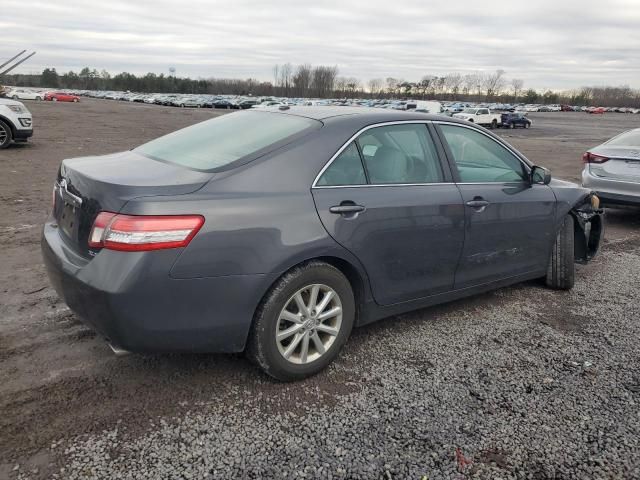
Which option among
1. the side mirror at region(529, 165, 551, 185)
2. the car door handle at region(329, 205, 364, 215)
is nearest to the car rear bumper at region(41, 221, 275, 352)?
the car door handle at region(329, 205, 364, 215)

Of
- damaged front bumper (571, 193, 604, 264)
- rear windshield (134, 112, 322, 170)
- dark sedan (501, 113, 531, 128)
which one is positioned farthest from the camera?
dark sedan (501, 113, 531, 128)

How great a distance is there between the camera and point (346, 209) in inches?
121

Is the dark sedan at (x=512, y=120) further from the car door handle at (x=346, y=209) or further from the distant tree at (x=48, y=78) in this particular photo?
the distant tree at (x=48, y=78)

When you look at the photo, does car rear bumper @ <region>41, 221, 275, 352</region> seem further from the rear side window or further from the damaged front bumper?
the damaged front bumper

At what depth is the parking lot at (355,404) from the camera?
243 centimetres

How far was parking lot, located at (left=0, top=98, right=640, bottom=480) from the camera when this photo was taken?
7.98ft

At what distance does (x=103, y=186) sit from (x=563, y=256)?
389 centimetres

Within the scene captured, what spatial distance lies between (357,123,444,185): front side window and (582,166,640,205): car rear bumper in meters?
4.84

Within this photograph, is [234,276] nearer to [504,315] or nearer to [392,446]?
[392,446]

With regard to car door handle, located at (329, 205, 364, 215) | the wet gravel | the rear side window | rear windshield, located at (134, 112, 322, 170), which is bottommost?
the wet gravel

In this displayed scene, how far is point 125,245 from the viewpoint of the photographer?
2.51 metres

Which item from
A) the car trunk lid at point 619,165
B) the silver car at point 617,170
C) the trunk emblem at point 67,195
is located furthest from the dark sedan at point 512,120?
the trunk emblem at point 67,195

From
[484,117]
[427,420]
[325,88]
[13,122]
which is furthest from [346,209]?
[325,88]

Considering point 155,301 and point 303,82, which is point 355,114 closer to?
point 155,301
